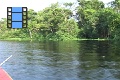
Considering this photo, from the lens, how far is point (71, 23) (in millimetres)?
106438

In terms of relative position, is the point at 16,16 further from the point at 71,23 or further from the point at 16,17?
the point at 71,23

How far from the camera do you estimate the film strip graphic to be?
10118mm

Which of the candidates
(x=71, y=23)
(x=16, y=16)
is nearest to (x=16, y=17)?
(x=16, y=16)

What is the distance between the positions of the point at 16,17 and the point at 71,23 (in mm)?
96343

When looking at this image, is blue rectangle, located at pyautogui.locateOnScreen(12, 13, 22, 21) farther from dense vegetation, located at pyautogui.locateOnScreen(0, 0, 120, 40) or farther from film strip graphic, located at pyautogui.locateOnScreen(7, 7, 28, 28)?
dense vegetation, located at pyautogui.locateOnScreen(0, 0, 120, 40)

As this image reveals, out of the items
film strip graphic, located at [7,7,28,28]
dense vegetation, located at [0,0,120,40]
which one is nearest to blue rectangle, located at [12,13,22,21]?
film strip graphic, located at [7,7,28,28]

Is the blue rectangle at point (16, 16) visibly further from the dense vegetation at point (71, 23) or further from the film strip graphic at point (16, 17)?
the dense vegetation at point (71, 23)

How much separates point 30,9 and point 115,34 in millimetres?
40516

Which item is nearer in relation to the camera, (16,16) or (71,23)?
(16,16)

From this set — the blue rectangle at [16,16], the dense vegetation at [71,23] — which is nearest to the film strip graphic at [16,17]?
the blue rectangle at [16,16]

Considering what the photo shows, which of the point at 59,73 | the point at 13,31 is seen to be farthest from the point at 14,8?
the point at 13,31

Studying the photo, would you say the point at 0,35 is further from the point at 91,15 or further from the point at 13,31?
the point at 91,15

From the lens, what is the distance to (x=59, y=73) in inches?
897

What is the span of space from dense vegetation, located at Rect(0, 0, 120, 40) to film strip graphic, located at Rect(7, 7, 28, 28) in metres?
81.3
